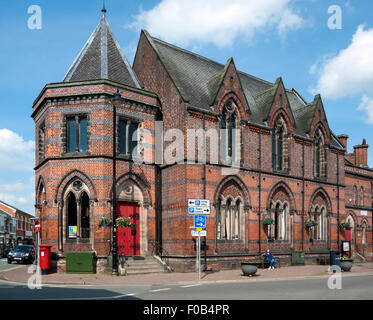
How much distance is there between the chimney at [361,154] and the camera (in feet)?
142

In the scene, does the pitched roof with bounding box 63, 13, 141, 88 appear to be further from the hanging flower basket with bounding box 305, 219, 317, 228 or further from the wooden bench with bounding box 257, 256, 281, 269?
the hanging flower basket with bounding box 305, 219, 317, 228

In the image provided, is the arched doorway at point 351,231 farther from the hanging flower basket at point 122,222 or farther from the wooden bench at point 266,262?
the hanging flower basket at point 122,222

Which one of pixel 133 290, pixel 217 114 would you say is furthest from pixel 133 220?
pixel 133 290

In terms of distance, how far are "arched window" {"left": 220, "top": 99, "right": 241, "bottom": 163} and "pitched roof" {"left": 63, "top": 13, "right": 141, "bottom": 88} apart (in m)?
5.65

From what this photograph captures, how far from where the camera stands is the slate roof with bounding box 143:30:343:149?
85.6ft

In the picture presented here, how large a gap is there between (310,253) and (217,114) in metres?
12.3

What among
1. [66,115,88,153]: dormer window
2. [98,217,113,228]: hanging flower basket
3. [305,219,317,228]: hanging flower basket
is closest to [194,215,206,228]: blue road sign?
[98,217,113,228]: hanging flower basket

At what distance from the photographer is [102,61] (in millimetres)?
25531

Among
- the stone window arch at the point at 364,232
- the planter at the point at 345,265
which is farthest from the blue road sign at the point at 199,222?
the stone window arch at the point at 364,232

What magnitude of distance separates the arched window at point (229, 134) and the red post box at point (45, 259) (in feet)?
35.7

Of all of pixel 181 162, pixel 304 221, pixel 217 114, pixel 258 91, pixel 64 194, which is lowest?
pixel 304 221

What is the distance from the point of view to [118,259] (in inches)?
886

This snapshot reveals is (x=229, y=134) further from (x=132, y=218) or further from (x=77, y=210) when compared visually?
(x=77, y=210)
